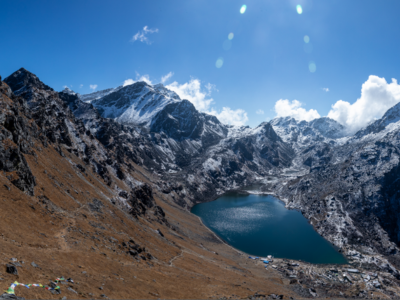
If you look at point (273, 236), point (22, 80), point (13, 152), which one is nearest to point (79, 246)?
point (13, 152)

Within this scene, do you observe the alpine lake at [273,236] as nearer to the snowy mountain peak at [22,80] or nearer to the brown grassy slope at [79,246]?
the brown grassy slope at [79,246]

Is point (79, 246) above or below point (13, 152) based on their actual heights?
below

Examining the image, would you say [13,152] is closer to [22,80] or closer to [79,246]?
[79,246]

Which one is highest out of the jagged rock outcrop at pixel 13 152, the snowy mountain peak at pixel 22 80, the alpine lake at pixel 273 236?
the snowy mountain peak at pixel 22 80

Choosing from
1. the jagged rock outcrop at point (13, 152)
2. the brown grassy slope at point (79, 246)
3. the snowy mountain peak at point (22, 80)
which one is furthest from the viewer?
the snowy mountain peak at point (22, 80)

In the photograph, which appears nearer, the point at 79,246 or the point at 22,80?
the point at 79,246

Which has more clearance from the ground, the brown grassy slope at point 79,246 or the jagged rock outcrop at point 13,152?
the jagged rock outcrop at point 13,152

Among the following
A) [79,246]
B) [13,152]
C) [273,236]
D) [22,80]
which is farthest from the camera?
[22,80]

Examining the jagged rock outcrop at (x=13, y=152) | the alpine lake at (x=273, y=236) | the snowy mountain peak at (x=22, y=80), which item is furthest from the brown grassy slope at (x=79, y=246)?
the snowy mountain peak at (x=22, y=80)

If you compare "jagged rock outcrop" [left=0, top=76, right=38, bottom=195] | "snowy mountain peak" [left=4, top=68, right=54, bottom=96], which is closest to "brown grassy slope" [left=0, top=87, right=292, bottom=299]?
"jagged rock outcrop" [left=0, top=76, right=38, bottom=195]
